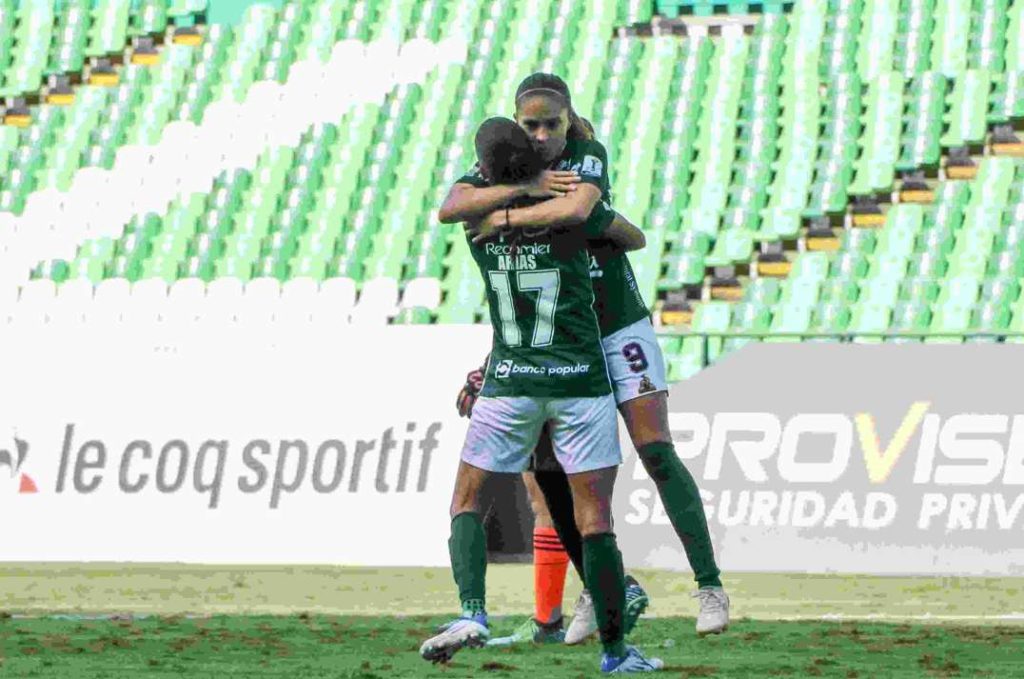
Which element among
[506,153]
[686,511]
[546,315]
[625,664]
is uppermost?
[506,153]

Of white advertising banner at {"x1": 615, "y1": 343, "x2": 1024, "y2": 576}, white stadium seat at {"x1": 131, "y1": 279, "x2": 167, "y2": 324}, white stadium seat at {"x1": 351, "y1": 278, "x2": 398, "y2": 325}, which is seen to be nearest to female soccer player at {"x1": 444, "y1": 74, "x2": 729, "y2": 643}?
white advertising banner at {"x1": 615, "y1": 343, "x2": 1024, "y2": 576}

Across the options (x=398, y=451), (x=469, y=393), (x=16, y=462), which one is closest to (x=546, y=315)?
(x=469, y=393)

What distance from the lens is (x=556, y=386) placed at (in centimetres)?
670

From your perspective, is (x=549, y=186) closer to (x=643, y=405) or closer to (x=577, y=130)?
(x=577, y=130)

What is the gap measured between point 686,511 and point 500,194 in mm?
1622

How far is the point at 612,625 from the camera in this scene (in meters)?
6.69

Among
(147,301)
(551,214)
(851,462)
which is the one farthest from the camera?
(147,301)

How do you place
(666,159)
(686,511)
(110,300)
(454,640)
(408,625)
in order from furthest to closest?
(666,159) → (110,300) → (408,625) → (686,511) → (454,640)

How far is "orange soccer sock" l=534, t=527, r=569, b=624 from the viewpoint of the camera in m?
8.20

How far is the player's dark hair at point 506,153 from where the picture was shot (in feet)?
21.7

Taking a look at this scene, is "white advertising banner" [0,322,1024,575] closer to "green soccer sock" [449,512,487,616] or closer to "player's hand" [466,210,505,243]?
"green soccer sock" [449,512,487,616]

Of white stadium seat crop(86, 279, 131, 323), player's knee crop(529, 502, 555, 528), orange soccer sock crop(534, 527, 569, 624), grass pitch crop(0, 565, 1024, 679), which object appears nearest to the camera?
grass pitch crop(0, 565, 1024, 679)

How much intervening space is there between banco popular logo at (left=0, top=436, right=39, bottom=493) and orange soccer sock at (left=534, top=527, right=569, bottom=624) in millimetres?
8201

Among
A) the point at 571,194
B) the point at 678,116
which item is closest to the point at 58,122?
the point at 678,116
